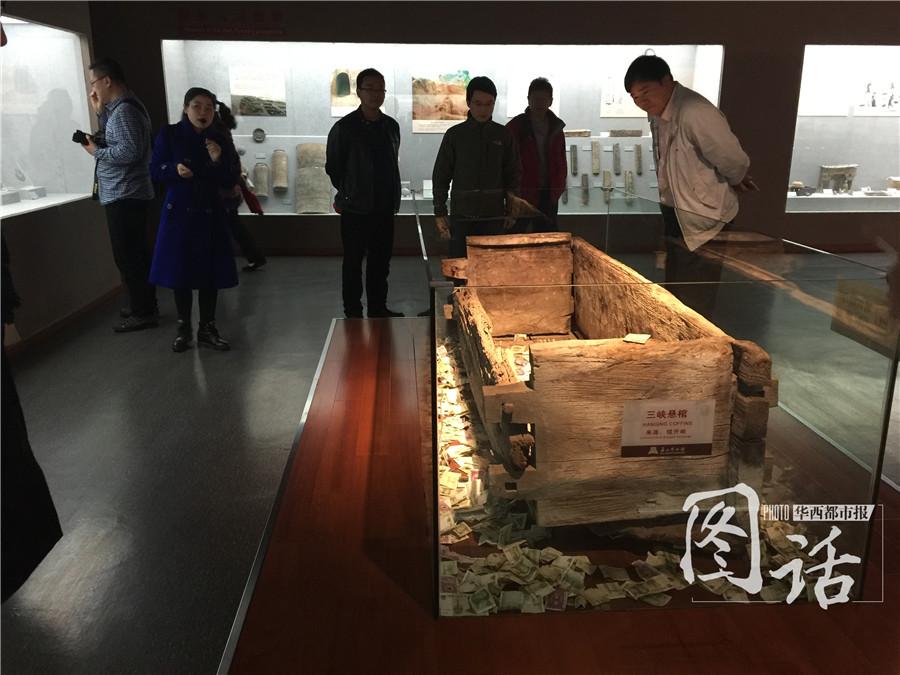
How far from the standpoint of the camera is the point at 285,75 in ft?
23.7

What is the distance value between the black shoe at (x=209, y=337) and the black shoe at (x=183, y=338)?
67 millimetres

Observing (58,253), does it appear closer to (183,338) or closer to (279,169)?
(183,338)

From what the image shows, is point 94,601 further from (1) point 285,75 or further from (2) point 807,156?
(2) point 807,156

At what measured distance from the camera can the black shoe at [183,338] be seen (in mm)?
4578

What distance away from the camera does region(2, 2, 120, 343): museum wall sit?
4.66 meters

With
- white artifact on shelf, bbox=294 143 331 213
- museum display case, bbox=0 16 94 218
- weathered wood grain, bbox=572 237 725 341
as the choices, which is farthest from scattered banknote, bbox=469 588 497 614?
white artifact on shelf, bbox=294 143 331 213

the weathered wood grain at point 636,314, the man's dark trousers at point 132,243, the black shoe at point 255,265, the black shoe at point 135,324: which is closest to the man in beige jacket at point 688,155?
the weathered wood grain at point 636,314

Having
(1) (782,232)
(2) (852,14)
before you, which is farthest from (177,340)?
(2) (852,14)

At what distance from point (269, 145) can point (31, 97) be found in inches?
106

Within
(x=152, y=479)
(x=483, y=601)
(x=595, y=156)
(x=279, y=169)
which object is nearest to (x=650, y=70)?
(x=483, y=601)

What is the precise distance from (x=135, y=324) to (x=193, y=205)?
1.22 meters

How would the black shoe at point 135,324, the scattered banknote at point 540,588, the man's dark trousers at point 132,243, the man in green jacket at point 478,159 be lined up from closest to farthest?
1. the scattered banknote at point 540,588
2. the man in green jacket at point 478,159
3. the man's dark trousers at point 132,243
4. the black shoe at point 135,324

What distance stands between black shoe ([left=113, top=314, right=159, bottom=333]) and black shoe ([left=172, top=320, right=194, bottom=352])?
0.55 metres

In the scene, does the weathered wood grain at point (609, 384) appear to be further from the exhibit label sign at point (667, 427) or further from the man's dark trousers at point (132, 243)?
the man's dark trousers at point (132, 243)
